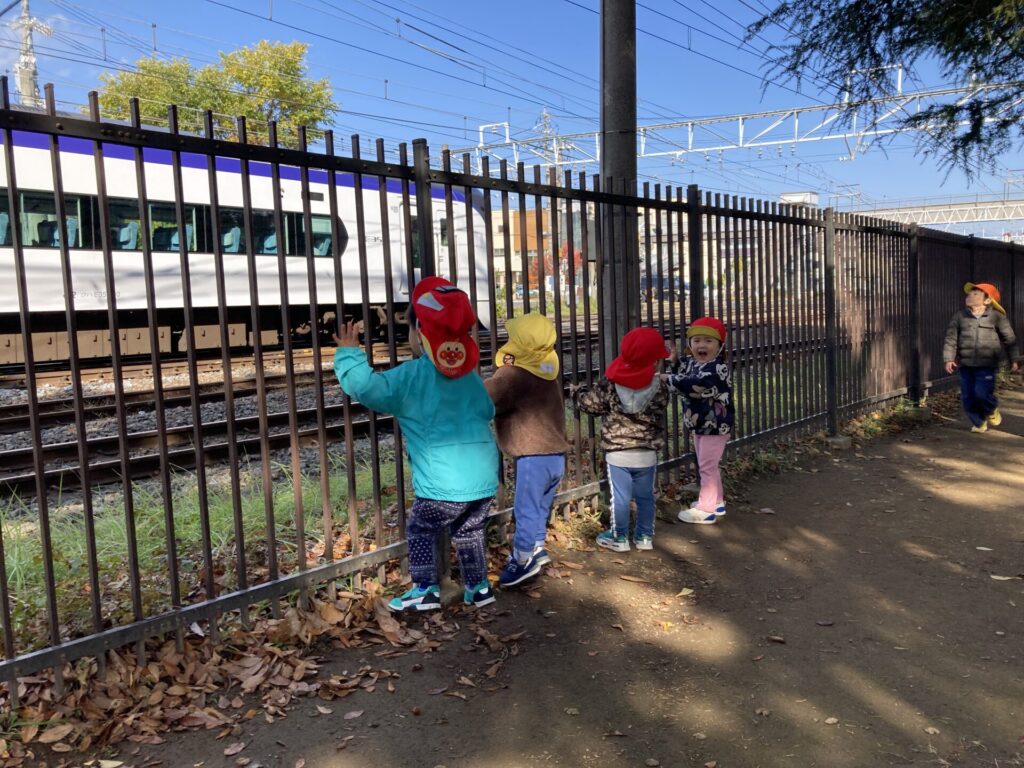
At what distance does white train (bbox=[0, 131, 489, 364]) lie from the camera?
1167 cm

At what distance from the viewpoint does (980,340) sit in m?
8.70

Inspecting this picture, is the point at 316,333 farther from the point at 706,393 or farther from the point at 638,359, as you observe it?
the point at 706,393

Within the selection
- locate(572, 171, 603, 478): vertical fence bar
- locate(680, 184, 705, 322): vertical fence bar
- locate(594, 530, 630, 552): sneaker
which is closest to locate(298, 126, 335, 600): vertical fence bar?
locate(572, 171, 603, 478): vertical fence bar

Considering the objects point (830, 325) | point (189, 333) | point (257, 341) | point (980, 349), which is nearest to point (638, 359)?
point (257, 341)

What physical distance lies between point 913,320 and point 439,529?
8230 millimetres

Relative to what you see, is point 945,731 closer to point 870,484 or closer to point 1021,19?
point 870,484

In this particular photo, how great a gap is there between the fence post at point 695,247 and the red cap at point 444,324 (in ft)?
9.66

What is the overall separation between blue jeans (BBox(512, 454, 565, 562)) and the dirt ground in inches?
10.1

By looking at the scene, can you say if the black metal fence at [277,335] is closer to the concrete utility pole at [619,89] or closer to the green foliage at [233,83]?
the concrete utility pole at [619,89]

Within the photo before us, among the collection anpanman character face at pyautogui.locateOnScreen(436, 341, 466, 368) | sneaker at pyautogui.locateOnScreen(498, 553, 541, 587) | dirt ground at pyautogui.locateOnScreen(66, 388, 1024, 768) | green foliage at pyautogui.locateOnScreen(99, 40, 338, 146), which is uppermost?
green foliage at pyautogui.locateOnScreen(99, 40, 338, 146)

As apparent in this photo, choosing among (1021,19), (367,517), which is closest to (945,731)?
(367,517)

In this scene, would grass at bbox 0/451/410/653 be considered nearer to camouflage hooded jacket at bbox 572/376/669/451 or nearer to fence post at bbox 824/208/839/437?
camouflage hooded jacket at bbox 572/376/669/451

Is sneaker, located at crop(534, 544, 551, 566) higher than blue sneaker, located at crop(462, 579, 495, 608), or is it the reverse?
sneaker, located at crop(534, 544, 551, 566)

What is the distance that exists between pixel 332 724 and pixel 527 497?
5.32 ft
